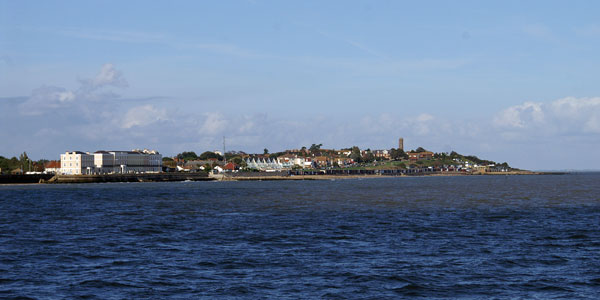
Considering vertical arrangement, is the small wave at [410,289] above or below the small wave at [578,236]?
below

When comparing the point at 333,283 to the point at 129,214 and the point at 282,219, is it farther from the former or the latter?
the point at 129,214

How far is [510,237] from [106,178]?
181 m

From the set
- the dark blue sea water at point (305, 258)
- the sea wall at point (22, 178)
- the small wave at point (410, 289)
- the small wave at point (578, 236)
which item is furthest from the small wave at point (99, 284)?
the sea wall at point (22, 178)

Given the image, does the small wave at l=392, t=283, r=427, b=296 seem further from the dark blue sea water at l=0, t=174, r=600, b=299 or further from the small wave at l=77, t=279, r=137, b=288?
the small wave at l=77, t=279, r=137, b=288

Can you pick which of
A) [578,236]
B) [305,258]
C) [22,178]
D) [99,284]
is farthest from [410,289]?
[22,178]

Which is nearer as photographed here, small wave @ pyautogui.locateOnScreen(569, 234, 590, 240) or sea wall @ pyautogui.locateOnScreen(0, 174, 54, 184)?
small wave @ pyautogui.locateOnScreen(569, 234, 590, 240)

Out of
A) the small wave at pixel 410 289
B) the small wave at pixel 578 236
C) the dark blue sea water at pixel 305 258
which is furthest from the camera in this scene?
the small wave at pixel 578 236

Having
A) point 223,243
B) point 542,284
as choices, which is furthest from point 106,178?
point 542,284

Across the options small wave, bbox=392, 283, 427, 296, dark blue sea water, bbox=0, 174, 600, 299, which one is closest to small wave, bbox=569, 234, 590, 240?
dark blue sea water, bbox=0, 174, 600, 299

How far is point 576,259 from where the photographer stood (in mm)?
26516

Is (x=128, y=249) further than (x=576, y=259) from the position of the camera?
Yes

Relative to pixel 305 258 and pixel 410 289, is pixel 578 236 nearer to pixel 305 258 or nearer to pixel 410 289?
pixel 305 258

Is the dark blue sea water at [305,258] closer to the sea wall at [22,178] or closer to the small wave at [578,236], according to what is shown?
the small wave at [578,236]

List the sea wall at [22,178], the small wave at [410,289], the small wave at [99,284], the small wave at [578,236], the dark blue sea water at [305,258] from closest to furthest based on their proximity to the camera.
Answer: the small wave at [410,289], the dark blue sea water at [305,258], the small wave at [99,284], the small wave at [578,236], the sea wall at [22,178]
